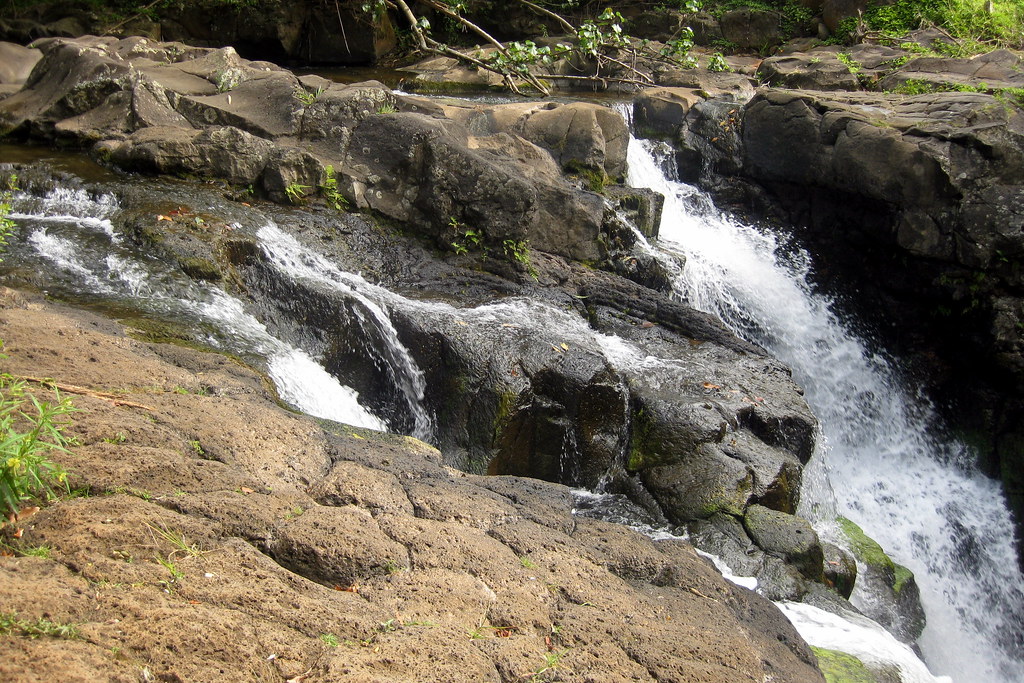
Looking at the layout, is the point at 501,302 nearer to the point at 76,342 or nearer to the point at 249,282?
the point at 249,282

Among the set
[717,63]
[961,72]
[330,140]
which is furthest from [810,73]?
[330,140]

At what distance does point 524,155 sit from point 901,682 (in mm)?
6951

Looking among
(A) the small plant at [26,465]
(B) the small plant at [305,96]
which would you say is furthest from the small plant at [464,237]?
(A) the small plant at [26,465]

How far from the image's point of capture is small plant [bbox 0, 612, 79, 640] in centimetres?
208

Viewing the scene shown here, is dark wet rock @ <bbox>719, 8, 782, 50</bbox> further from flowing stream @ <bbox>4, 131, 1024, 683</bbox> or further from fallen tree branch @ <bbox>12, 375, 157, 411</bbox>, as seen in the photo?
fallen tree branch @ <bbox>12, 375, 157, 411</bbox>

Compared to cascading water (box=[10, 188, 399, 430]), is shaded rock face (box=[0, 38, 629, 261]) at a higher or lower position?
higher

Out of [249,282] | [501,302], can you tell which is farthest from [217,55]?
[501,302]

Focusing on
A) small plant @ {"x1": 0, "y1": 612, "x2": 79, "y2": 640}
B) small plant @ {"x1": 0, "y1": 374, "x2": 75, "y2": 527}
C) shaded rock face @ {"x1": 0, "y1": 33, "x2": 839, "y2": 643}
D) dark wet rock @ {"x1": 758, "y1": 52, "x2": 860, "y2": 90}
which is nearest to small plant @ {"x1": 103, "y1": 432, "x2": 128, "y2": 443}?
small plant @ {"x1": 0, "y1": 374, "x2": 75, "y2": 527}

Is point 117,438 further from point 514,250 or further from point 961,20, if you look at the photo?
point 961,20

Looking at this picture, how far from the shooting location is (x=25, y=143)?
8492 mm

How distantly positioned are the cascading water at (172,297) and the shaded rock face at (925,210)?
7498mm

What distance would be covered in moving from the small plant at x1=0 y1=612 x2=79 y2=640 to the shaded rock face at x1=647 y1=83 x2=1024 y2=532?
983 centimetres

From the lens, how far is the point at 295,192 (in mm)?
7891

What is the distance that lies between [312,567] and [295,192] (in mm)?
5769
